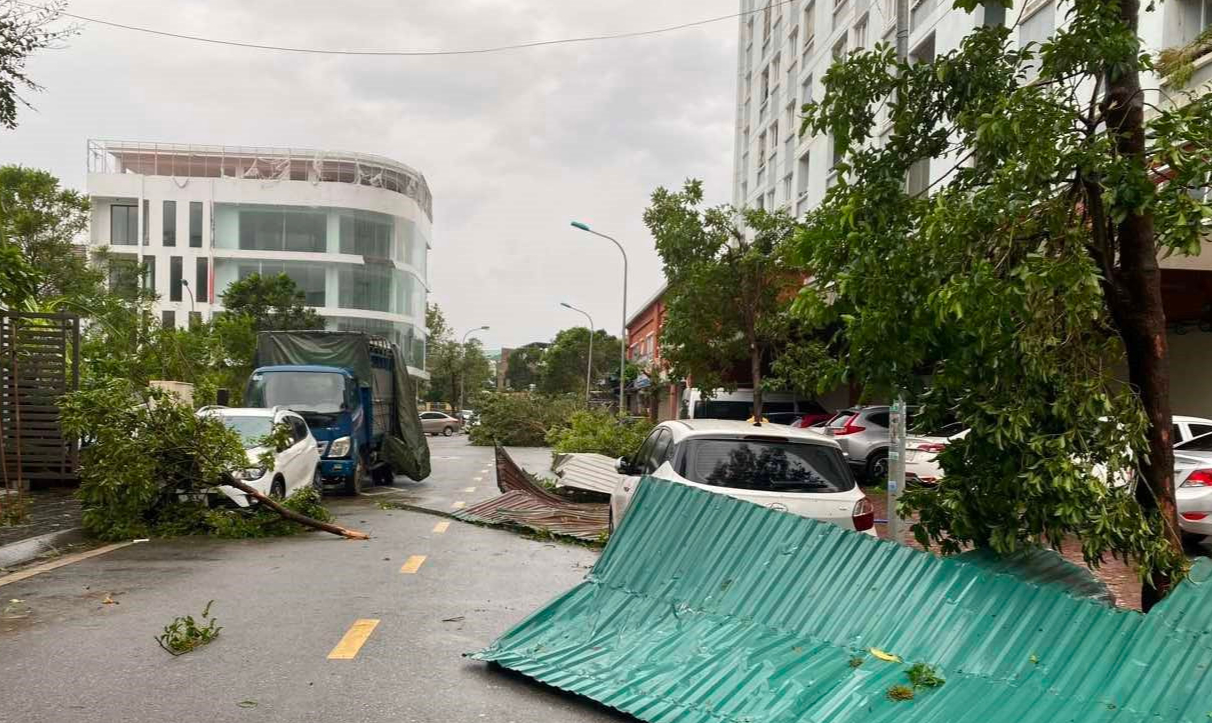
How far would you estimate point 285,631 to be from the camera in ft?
21.8

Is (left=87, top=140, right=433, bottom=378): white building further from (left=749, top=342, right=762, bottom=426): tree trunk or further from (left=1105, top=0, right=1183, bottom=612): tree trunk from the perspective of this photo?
(left=1105, top=0, right=1183, bottom=612): tree trunk

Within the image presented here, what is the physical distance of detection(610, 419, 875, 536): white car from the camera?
25.5 feet

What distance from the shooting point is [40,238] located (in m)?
31.2

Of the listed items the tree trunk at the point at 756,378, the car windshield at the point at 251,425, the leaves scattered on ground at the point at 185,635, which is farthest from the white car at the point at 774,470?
the tree trunk at the point at 756,378

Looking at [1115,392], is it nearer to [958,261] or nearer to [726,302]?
[958,261]

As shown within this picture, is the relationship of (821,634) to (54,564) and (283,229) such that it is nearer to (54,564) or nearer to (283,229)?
(54,564)

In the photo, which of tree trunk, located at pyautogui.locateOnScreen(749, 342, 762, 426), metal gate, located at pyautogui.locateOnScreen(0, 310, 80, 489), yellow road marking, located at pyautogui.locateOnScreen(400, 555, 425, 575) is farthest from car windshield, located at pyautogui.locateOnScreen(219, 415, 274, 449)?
tree trunk, located at pyautogui.locateOnScreen(749, 342, 762, 426)

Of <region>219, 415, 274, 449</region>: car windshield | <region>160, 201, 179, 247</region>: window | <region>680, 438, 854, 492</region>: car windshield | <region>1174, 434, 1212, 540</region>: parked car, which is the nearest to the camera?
<region>680, 438, 854, 492</region>: car windshield

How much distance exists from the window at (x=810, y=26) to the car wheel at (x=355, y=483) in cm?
2606

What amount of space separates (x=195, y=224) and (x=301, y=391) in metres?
52.3

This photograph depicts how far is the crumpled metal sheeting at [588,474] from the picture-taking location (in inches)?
625

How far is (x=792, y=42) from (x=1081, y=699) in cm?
3926

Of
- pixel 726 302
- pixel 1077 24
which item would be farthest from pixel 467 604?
pixel 726 302

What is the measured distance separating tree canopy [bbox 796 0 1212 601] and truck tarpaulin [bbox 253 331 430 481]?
46.4 ft
